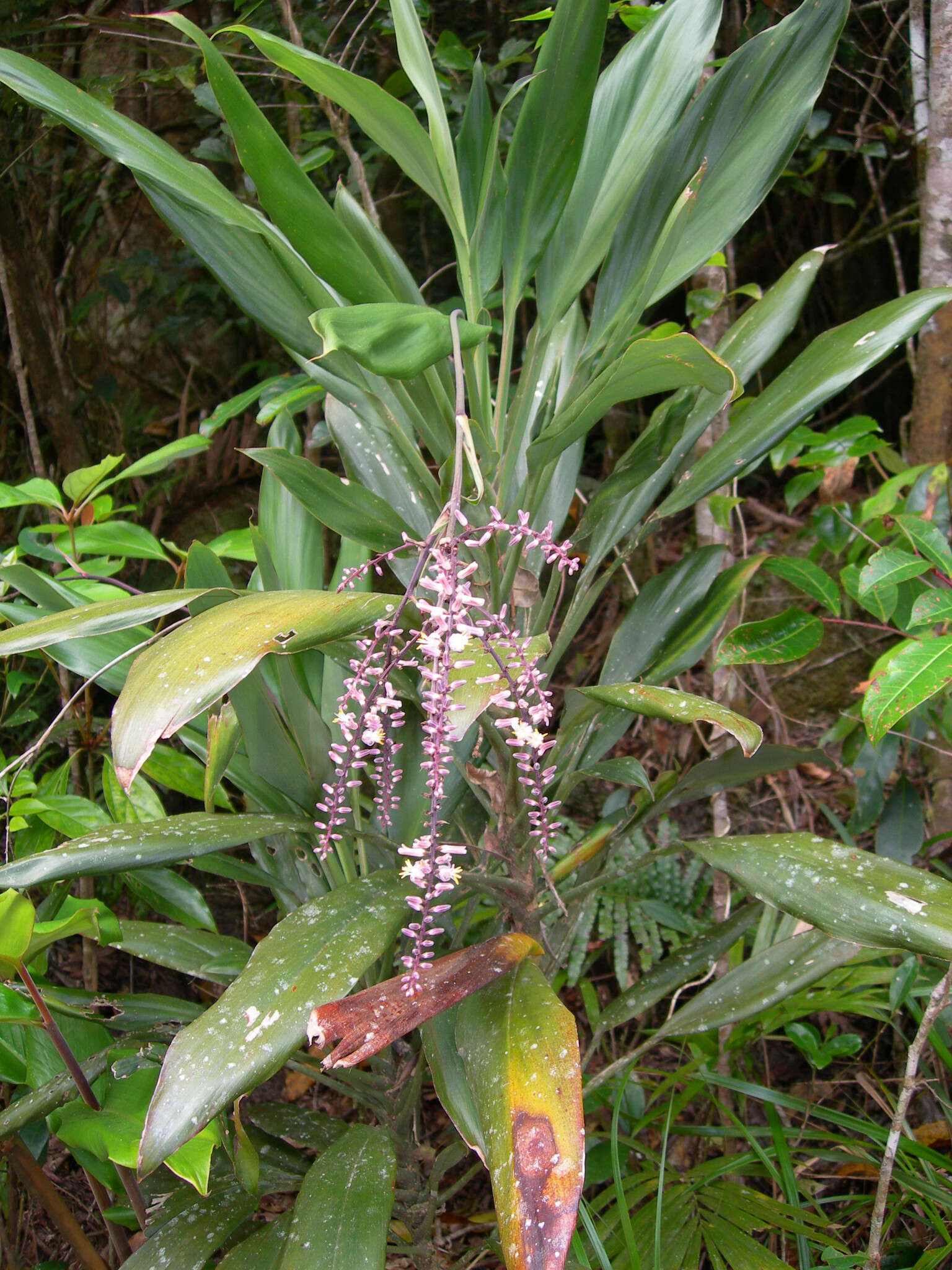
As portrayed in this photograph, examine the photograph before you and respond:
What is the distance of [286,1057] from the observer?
0.63 meters

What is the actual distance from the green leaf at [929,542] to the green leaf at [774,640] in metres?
0.13

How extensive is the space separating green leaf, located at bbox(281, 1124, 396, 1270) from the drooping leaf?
153mm

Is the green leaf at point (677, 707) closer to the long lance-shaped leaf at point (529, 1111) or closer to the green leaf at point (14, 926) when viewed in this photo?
the long lance-shaped leaf at point (529, 1111)

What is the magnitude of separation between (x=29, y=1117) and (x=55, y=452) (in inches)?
72.2

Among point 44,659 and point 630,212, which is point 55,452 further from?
point 630,212

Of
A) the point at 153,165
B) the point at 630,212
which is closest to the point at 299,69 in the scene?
the point at 153,165

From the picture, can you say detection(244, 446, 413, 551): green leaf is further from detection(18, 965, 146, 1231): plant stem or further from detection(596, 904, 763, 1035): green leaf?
detection(596, 904, 763, 1035): green leaf

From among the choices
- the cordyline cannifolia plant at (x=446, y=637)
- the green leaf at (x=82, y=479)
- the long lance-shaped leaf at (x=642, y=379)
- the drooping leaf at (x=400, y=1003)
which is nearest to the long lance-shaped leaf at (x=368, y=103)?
the cordyline cannifolia plant at (x=446, y=637)

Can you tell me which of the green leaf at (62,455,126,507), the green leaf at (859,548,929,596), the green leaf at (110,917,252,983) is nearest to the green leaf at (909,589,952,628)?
the green leaf at (859,548,929,596)

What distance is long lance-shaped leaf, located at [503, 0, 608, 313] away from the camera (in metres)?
0.73

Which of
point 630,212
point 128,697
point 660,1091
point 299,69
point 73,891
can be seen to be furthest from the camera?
point 73,891

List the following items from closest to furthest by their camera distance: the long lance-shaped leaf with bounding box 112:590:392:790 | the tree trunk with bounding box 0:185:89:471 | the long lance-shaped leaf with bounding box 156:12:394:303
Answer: the long lance-shaped leaf with bounding box 112:590:392:790 < the long lance-shaped leaf with bounding box 156:12:394:303 < the tree trunk with bounding box 0:185:89:471

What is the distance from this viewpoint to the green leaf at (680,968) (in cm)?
102

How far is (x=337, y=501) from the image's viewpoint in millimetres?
808
